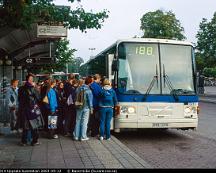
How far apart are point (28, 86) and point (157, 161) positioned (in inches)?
145

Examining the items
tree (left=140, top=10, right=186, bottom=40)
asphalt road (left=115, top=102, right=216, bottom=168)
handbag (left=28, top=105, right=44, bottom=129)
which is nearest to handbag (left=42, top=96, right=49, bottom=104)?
handbag (left=28, top=105, right=44, bottom=129)

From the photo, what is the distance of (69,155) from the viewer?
952cm

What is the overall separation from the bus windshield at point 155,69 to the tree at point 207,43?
1845 inches

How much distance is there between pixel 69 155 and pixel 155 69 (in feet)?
16.1

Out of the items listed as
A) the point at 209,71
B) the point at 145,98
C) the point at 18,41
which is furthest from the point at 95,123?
the point at 209,71

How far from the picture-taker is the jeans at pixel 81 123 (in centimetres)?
1222

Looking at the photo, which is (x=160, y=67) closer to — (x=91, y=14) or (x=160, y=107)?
(x=160, y=107)

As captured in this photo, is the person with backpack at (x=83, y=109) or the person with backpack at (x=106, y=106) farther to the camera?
the person with backpack at (x=106, y=106)

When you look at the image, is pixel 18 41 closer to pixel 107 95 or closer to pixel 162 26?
pixel 107 95

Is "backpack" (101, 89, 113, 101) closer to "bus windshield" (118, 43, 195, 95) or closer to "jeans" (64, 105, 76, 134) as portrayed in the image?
"bus windshield" (118, 43, 195, 95)

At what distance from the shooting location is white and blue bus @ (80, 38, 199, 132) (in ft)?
43.3

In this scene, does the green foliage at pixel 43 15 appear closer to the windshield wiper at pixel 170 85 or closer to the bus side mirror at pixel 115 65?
the bus side mirror at pixel 115 65

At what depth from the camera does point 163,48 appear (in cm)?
1374

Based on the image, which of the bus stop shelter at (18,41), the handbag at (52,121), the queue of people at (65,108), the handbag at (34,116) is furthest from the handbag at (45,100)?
the bus stop shelter at (18,41)
